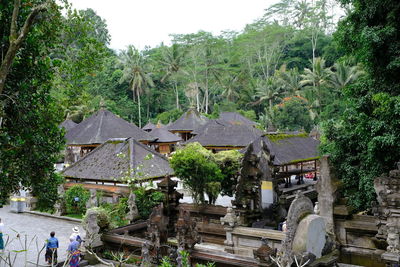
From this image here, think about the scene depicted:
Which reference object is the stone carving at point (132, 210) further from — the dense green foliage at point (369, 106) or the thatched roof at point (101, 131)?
the thatched roof at point (101, 131)

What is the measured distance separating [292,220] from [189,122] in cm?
3803

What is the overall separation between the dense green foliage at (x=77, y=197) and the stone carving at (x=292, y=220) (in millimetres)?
12582

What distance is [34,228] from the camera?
16.3 m

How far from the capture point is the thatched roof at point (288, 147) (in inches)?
824

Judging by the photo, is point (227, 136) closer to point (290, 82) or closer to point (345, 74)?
point (345, 74)

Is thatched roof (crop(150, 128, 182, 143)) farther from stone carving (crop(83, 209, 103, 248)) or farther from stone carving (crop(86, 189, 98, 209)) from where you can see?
stone carving (crop(83, 209, 103, 248))

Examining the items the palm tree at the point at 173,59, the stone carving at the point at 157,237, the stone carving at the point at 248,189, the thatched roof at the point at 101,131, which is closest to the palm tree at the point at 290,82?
the palm tree at the point at 173,59

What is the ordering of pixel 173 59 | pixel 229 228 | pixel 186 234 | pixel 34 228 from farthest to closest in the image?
pixel 173 59, pixel 34 228, pixel 229 228, pixel 186 234

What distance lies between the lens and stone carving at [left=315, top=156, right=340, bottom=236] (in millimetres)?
10016

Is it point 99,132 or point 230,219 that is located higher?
point 99,132

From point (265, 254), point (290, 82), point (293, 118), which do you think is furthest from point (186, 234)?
point (290, 82)

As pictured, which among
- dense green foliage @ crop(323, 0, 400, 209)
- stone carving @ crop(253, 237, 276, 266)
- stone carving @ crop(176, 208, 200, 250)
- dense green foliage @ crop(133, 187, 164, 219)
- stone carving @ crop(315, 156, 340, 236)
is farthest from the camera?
dense green foliage @ crop(133, 187, 164, 219)

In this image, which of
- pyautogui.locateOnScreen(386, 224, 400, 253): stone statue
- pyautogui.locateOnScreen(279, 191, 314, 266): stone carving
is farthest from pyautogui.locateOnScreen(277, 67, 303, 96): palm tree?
pyautogui.locateOnScreen(279, 191, 314, 266): stone carving

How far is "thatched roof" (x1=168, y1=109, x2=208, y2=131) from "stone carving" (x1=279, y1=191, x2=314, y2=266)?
1443 inches
